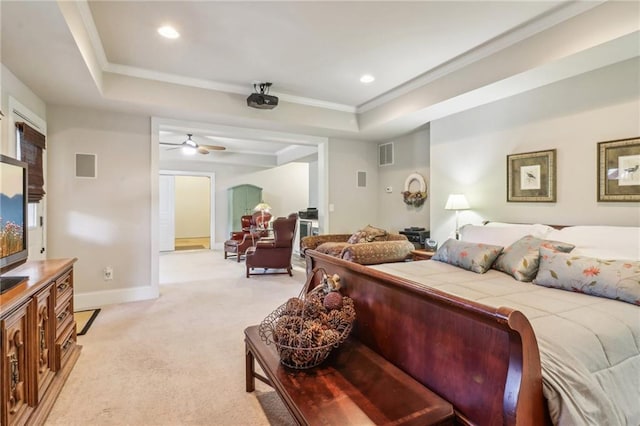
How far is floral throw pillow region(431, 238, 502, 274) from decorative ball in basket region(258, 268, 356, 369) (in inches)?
46.0

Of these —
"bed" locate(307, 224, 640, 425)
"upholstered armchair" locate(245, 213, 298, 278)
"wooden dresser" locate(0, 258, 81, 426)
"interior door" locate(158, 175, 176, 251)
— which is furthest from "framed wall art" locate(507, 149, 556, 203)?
"interior door" locate(158, 175, 176, 251)

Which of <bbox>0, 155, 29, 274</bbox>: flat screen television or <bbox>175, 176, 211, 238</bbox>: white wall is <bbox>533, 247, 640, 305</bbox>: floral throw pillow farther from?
<bbox>175, 176, 211, 238</bbox>: white wall

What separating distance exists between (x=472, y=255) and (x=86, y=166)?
4445mm

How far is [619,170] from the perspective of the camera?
110 inches

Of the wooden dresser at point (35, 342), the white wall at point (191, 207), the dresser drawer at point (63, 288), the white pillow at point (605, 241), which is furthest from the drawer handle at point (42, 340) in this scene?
the white wall at point (191, 207)

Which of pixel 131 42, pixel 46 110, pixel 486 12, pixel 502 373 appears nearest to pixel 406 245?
pixel 486 12

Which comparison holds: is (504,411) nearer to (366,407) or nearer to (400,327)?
(366,407)

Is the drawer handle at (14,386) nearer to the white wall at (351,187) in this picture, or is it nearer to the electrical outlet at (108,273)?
the electrical outlet at (108,273)

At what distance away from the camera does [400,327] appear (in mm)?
1681

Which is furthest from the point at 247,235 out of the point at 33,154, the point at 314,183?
the point at 33,154

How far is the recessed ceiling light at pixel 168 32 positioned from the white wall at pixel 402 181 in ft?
12.1

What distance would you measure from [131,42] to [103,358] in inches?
110

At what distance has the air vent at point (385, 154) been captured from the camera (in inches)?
228

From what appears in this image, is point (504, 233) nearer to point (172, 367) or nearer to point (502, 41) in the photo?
point (502, 41)
